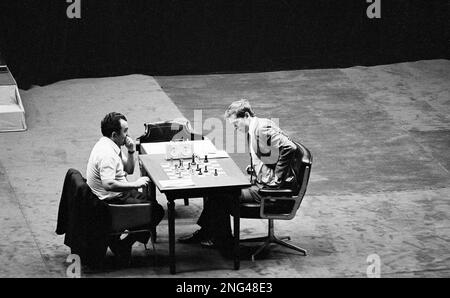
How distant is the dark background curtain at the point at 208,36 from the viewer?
12352mm

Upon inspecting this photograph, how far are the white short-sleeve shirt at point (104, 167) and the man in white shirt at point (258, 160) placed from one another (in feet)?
2.70

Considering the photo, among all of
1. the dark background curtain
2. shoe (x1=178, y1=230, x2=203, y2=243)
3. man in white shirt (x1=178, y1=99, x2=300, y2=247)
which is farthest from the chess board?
the dark background curtain

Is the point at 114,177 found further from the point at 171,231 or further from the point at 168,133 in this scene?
the point at 168,133

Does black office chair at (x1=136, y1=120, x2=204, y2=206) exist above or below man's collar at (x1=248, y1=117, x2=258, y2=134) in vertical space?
below

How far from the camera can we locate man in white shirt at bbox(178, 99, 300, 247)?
25.2 ft

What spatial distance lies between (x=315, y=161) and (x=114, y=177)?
323 centimetres

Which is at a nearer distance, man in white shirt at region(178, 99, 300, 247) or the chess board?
the chess board

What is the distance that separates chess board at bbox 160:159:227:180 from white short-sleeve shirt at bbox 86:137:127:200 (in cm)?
39

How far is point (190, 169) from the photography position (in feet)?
25.2

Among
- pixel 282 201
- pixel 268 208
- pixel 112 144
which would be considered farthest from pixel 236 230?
pixel 112 144

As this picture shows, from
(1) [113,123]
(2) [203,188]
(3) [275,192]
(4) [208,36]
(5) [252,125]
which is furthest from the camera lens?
(4) [208,36]

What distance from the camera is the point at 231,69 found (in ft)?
43.5

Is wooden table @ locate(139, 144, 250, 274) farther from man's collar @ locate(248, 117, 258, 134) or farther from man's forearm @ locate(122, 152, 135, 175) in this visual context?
man's collar @ locate(248, 117, 258, 134)

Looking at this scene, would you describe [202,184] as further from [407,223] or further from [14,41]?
[14,41]
